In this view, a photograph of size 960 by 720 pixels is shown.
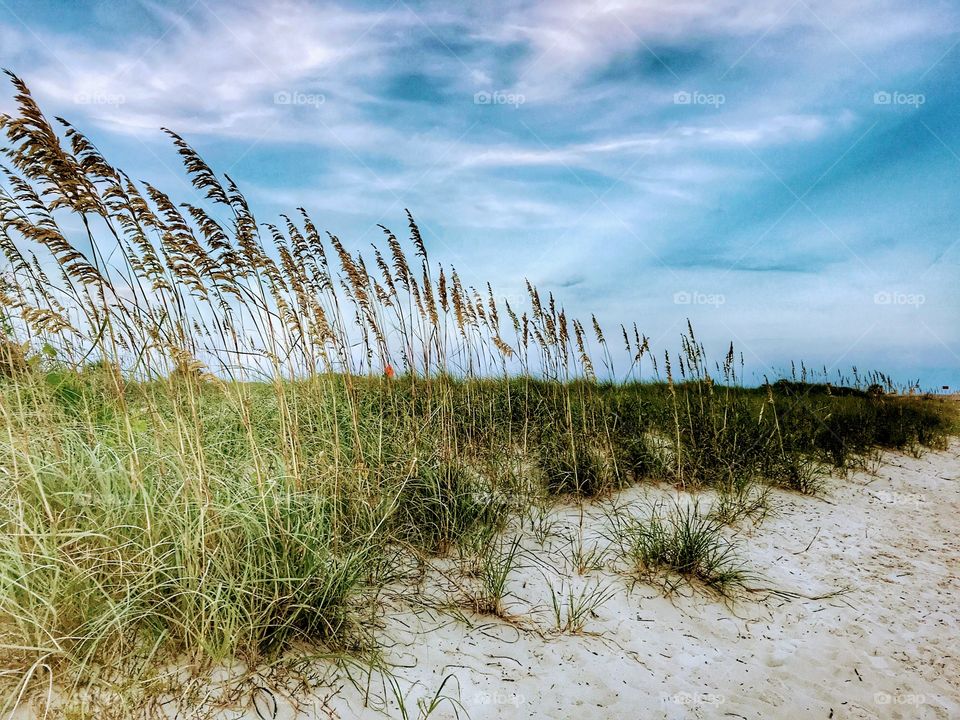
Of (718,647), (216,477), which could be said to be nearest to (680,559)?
(718,647)

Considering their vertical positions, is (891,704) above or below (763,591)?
below

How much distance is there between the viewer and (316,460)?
180 inches

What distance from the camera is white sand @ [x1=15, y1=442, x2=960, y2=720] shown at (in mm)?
3328

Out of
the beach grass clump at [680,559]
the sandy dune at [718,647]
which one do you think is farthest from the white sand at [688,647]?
the beach grass clump at [680,559]

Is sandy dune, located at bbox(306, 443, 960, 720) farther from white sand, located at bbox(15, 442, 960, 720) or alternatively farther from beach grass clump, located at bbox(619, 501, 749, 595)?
beach grass clump, located at bbox(619, 501, 749, 595)

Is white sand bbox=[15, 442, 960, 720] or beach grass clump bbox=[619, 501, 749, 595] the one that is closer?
white sand bbox=[15, 442, 960, 720]

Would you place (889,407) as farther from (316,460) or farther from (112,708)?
(112,708)

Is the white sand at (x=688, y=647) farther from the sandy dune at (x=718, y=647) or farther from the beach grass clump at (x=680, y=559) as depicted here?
the beach grass clump at (x=680, y=559)

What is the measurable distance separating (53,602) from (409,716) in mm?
1910

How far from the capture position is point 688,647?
161 inches

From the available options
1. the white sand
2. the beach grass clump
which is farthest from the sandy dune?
the beach grass clump

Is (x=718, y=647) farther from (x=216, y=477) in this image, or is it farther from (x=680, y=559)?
(x=216, y=477)

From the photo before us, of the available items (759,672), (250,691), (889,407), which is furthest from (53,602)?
(889,407)

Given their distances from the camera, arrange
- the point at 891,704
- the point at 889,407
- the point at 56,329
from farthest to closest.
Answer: the point at 889,407
the point at 891,704
the point at 56,329
